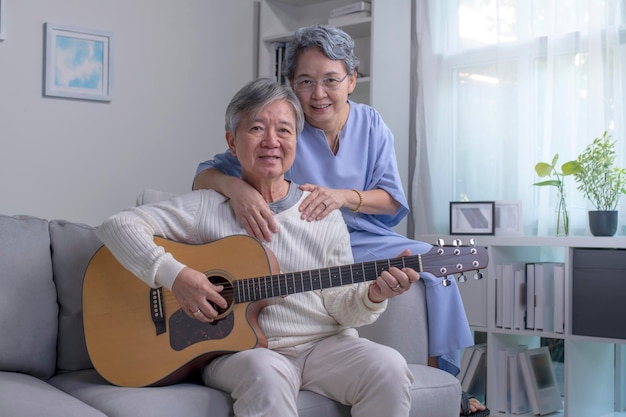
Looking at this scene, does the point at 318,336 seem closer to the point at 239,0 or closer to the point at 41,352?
the point at 41,352

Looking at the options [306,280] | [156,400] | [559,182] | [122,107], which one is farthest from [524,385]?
[122,107]

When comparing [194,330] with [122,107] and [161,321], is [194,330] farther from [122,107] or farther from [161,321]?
[122,107]

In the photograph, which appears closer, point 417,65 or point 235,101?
point 235,101

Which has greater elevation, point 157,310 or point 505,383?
point 157,310

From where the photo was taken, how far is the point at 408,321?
2.22m

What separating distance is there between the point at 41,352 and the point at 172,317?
0.37 metres

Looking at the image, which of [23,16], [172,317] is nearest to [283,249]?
[172,317]

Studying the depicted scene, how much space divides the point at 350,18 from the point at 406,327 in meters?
1.92

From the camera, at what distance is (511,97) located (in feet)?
11.6

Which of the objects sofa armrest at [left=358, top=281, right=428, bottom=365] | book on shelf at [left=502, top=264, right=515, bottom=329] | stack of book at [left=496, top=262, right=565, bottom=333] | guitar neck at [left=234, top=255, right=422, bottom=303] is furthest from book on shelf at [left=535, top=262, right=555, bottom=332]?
guitar neck at [left=234, top=255, right=422, bottom=303]

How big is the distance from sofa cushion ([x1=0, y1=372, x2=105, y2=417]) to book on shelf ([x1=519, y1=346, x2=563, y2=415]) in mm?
2013

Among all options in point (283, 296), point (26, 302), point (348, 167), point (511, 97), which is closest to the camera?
point (283, 296)

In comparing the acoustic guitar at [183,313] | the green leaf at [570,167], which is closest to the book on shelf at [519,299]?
the green leaf at [570,167]

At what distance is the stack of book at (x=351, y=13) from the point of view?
369 cm
